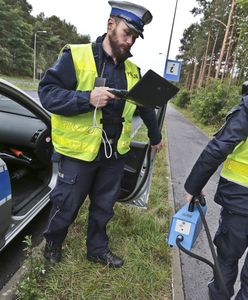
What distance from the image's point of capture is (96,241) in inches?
110

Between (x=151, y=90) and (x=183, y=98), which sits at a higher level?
(x=151, y=90)

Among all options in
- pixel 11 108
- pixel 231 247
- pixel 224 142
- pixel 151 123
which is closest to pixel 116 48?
pixel 151 123

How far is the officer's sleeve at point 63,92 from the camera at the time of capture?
85.0 inches

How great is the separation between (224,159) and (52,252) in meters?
1.63

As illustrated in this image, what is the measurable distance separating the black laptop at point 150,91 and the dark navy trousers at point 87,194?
0.59 metres

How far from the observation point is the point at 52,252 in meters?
2.72

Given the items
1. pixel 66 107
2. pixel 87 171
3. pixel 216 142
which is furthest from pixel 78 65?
pixel 216 142

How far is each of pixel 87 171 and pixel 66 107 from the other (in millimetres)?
524

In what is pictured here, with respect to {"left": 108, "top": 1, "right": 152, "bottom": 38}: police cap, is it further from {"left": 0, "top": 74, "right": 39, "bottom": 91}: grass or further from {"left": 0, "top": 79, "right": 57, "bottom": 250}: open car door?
{"left": 0, "top": 74, "right": 39, "bottom": 91}: grass

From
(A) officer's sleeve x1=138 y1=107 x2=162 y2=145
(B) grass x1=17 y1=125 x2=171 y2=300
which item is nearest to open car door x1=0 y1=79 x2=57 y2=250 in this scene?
(B) grass x1=17 y1=125 x2=171 y2=300

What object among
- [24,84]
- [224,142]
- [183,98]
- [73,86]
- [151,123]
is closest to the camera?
[224,142]

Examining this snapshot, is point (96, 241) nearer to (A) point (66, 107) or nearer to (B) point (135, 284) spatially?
(B) point (135, 284)

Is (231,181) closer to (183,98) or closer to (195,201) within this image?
(195,201)

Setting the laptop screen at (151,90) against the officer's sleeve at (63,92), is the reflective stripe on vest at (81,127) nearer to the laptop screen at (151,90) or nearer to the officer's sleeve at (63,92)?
the officer's sleeve at (63,92)
